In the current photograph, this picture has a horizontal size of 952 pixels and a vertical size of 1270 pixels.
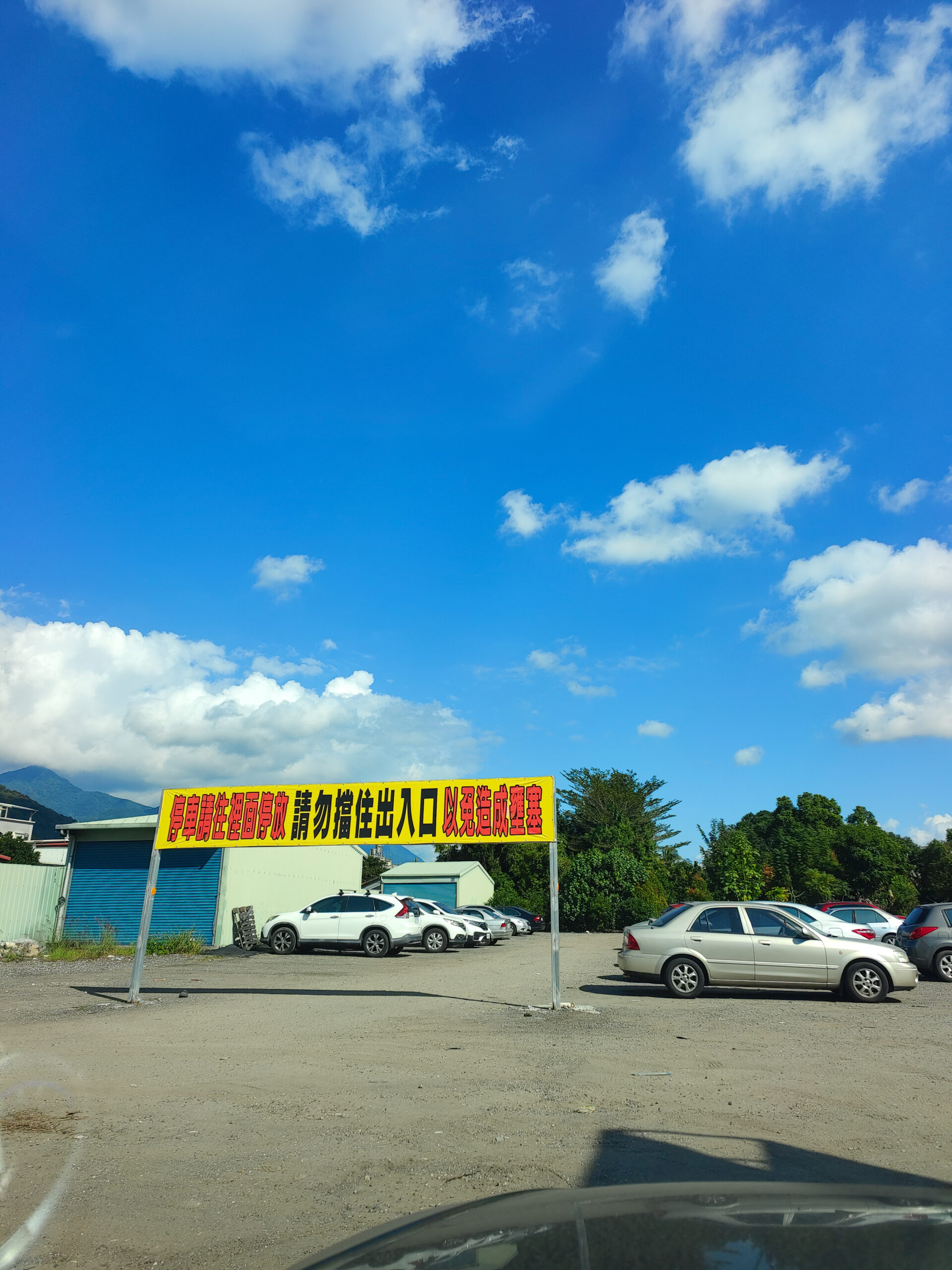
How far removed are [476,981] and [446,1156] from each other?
10985 millimetres

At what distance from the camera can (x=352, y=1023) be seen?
10117 millimetres

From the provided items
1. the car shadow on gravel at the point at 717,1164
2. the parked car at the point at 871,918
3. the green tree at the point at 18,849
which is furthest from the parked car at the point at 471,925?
the green tree at the point at 18,849

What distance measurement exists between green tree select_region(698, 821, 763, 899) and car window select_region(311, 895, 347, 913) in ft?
82.6

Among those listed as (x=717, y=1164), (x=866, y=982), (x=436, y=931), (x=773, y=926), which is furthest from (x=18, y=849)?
(x=717, y=1164)

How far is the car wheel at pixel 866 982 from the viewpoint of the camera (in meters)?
11.9

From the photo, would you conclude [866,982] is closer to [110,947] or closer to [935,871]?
[110,947]

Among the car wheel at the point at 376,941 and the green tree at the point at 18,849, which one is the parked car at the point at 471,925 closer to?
the car wheel at the point at 376,941

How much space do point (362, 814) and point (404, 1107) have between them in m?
6.94

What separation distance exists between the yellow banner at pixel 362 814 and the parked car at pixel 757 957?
9.00 ft

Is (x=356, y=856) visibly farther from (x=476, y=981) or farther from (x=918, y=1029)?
(x=918, y=1029)

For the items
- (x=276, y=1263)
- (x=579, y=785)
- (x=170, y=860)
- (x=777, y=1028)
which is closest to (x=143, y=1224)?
(x=276, y=1263)

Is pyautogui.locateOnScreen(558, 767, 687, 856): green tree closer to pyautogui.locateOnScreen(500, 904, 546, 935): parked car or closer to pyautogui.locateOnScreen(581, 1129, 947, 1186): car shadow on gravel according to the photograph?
pyautogui.locateOnScreen(500, 904, 546, 935): parked car

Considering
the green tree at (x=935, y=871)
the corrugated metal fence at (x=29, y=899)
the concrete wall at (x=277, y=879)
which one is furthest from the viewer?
the green tree at (x=935, y=871)

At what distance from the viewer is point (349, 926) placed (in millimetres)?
19562
